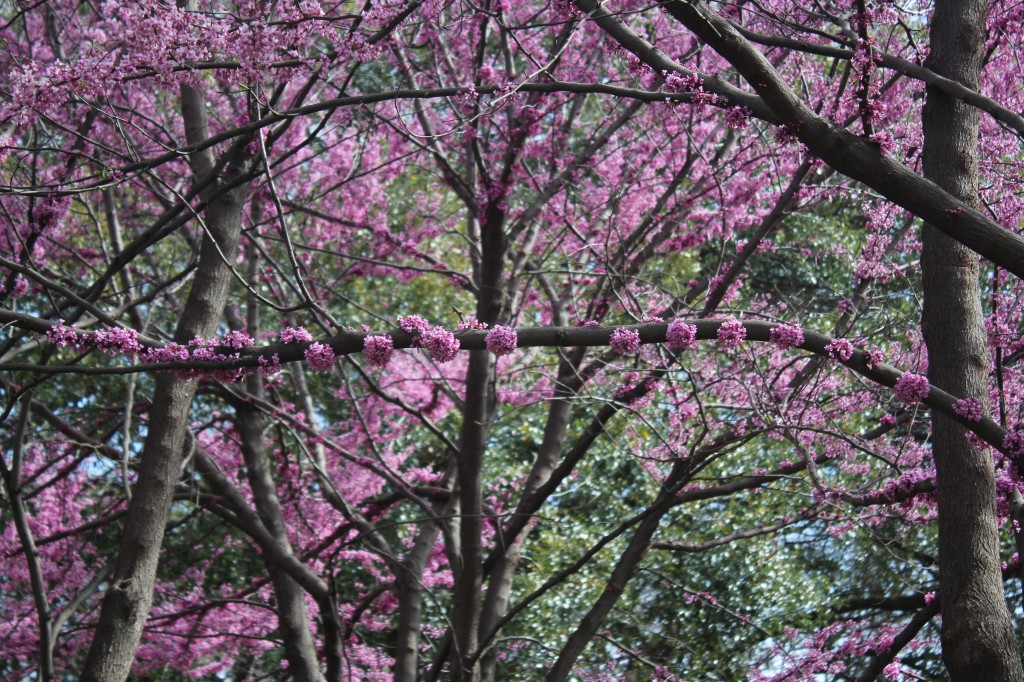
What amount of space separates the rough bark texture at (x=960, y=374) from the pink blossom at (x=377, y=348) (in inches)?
68.6

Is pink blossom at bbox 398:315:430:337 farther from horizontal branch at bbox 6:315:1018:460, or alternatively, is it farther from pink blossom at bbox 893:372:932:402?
pink blossom at bbox 893:372:932:402

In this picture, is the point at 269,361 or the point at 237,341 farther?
the point at 237,341

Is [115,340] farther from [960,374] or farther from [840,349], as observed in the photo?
[960,374]

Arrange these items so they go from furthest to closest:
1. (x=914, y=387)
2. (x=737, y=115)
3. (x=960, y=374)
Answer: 1. (x=737, y=115)
2. (x=960, y=374)
3. (x=914, y=387)

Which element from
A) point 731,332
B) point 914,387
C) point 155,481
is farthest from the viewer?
point 155,481

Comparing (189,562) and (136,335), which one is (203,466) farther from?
(189,562)

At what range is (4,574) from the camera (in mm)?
8500

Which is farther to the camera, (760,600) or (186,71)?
(760,600)

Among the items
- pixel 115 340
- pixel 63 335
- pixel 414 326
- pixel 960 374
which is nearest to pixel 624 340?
pixel 414 326

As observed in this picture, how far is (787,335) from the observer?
113 inches

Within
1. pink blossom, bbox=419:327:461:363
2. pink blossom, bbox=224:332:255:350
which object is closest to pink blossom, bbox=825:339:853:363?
pink blossom, bbox=419:327:461:363

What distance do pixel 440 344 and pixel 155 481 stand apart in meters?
2.05

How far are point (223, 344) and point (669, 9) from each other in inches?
65.0

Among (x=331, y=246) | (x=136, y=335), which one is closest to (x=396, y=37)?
(x=136, y=335)
